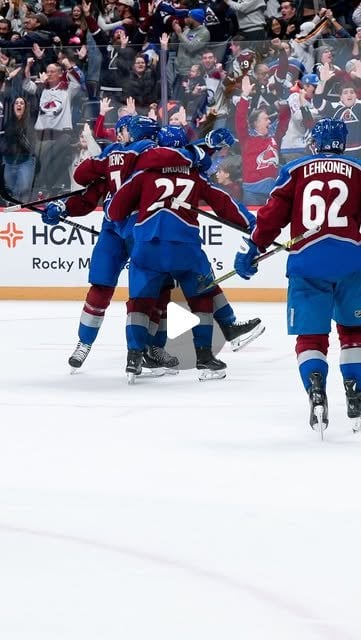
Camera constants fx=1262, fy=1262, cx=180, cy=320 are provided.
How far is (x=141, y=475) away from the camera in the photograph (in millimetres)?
3471

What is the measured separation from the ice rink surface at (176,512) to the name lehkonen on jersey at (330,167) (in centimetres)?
86

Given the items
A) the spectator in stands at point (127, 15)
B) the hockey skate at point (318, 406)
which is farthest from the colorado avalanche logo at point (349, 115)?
the hockey skate at point (318, 406)

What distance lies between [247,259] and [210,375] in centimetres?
132

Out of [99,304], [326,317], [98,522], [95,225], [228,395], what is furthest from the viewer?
[95,225]

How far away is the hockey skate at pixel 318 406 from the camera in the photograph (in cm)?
395

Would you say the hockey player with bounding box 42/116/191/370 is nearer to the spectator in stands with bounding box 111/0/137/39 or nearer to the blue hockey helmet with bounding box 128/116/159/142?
the blue hockey helmet with bounding box 128/116/159/142

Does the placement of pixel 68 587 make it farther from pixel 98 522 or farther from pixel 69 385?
pixel 69 385

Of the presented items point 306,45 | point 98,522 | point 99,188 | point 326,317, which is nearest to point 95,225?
point 306,45

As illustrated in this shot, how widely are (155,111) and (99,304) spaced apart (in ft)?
12.0

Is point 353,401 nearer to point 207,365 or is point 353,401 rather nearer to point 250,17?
point 207,365

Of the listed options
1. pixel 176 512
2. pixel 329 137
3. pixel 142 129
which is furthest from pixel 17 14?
pixel 176 512

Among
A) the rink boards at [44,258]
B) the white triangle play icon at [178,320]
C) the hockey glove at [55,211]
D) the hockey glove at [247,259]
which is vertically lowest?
the rink boards at [44,258]

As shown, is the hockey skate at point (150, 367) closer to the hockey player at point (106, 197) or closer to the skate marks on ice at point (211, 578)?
the hockey player at point (106, 197)

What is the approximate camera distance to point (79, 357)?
230 inches
